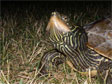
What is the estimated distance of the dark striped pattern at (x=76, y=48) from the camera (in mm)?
2080

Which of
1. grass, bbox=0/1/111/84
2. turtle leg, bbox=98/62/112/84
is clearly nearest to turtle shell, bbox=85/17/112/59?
turtle leg, bbox=98/62/112/84

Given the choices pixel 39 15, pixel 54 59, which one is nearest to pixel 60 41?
pixel 54 59

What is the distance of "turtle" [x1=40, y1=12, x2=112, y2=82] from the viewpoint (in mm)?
2019

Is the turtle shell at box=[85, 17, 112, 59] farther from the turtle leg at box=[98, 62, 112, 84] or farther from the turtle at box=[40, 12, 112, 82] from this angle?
the turtle leg at box=[98, 62, 112, 84]

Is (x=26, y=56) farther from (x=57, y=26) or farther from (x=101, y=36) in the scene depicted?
(x=101, y=36)

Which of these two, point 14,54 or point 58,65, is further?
point 14,54

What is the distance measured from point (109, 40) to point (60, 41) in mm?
508

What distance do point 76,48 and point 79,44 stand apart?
5 centimetres

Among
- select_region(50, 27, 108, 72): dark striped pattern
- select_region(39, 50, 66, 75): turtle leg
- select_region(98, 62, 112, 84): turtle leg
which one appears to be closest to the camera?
select_region(98, 62, 112, 84): turtle leg

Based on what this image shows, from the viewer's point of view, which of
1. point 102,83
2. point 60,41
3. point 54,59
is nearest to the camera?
point 102,83

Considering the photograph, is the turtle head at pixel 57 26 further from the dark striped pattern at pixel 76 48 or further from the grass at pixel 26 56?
the grass at pixel 26 56

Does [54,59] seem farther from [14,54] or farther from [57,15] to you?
[57,15]

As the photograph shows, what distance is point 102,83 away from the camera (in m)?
1.94

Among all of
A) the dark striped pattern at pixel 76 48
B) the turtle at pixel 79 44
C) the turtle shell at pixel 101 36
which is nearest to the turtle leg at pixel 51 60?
the turtle at pixel 79 44
